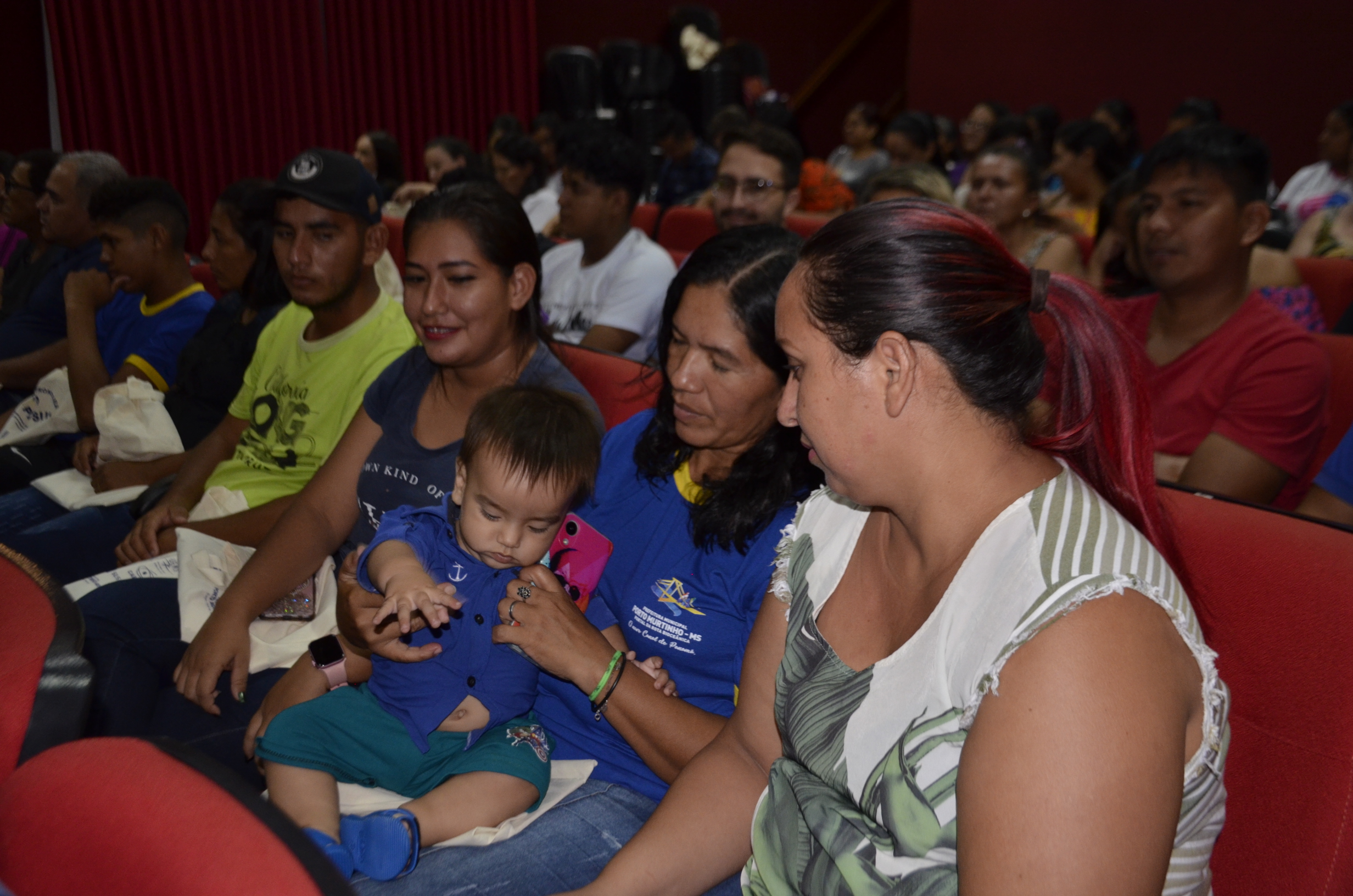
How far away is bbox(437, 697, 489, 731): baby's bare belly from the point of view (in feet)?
5.05

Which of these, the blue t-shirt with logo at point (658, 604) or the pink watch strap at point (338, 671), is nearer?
the blue t-shirt with logo at point (658, 604)

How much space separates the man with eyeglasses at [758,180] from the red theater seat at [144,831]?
3.30 m

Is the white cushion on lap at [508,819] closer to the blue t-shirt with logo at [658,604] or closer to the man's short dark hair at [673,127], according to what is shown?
the blue t-shirt with logo at [658,604]

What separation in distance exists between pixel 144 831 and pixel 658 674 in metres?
0.84

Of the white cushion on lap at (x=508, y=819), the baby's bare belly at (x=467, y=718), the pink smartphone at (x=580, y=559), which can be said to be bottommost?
the white cushion on lap at (x=508, y=819)

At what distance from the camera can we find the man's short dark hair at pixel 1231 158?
2342 mm

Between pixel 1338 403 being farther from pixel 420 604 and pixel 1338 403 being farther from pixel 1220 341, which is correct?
pixel 420 604

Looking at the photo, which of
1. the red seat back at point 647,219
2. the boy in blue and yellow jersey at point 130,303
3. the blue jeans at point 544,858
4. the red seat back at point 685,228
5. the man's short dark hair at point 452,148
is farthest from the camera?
the man's short dark hair at point 452,148

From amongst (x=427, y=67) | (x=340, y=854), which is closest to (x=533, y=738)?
(x=340, y=854)

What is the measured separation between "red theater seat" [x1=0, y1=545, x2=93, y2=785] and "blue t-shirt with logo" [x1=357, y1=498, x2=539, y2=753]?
1.96ft

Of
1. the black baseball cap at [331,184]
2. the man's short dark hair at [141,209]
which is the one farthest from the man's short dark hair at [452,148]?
the black baseball cap at [331,184]

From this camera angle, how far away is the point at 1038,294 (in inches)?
39.5

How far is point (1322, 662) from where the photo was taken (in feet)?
3.45

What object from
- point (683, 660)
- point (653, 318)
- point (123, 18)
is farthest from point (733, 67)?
point (683, 660)
